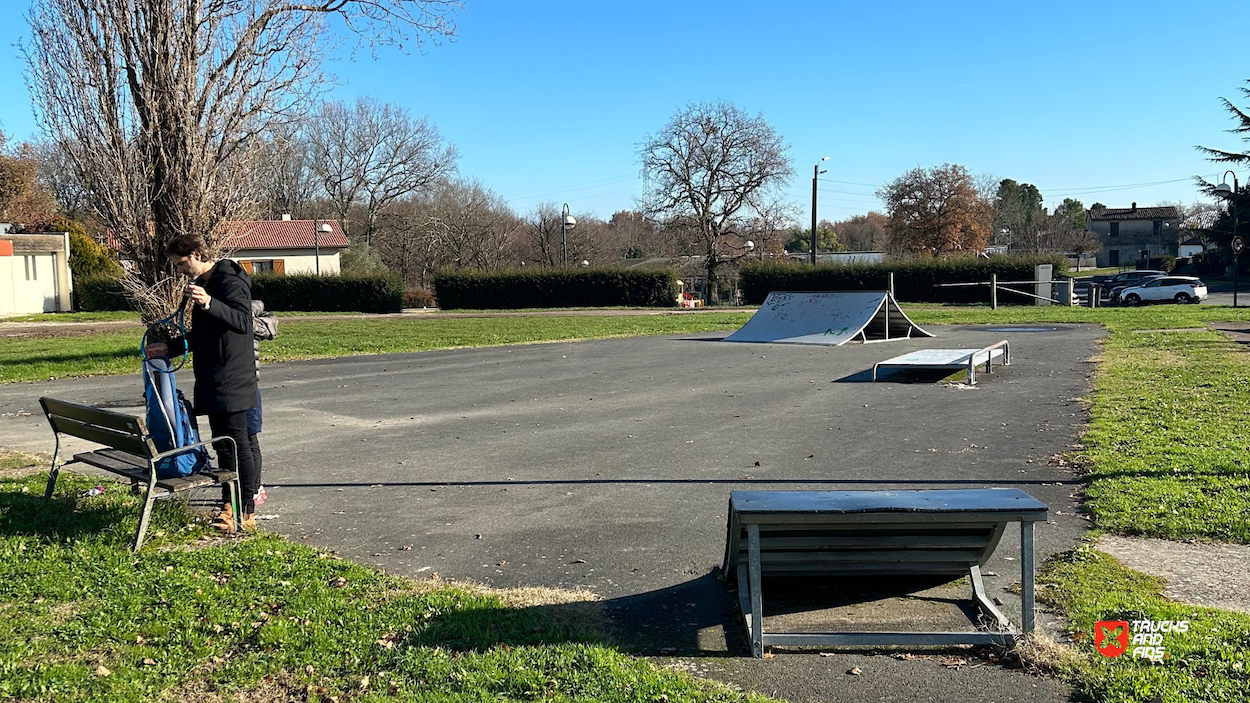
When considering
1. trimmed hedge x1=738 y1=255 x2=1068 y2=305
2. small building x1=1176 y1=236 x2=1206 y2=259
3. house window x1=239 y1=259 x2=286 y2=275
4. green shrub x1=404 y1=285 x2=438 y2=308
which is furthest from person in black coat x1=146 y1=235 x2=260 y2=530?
small building x1=1176 y1=236 x2=1206 y2=259

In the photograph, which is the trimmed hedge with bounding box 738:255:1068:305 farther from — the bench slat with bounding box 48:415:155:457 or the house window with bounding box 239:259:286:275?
the bench slat with bounding box 48:415:155:457

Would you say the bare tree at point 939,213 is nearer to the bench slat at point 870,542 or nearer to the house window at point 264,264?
the house window at point 264,264

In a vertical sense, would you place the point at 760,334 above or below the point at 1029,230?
below

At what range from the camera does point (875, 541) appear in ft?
14.5

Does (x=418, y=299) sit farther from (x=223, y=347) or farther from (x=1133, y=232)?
(x=1133, y=232)

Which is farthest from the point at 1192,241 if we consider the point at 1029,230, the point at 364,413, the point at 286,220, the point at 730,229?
the point at 364,413

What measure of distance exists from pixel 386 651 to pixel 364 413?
7.85m

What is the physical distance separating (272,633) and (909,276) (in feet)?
Answer: 147

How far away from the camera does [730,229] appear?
5838 centimetres

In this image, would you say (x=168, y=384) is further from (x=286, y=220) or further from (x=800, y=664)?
(x=286, y=220)

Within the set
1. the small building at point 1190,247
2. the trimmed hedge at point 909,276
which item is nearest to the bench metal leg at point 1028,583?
the trimmed hedge at point 909,276

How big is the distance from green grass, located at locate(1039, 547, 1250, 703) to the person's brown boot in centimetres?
485

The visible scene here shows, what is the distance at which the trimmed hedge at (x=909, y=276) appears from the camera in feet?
144

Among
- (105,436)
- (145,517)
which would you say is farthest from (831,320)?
(145,517)
